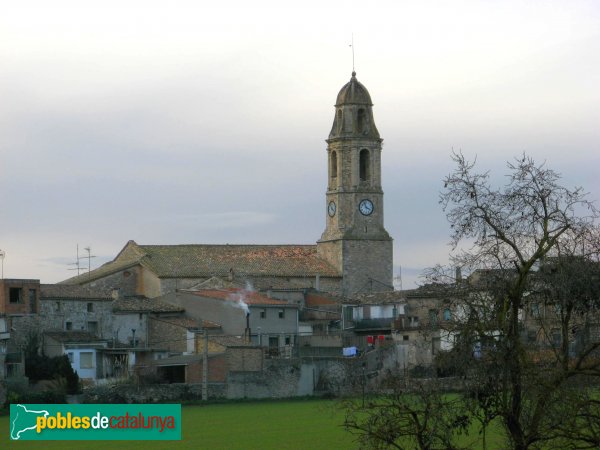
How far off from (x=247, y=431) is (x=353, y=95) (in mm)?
53369

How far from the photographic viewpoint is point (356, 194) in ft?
308

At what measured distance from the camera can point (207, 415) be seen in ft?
163

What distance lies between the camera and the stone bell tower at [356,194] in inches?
3637

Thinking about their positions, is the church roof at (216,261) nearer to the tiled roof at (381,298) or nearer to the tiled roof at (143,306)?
the tiled roof at (381,298)

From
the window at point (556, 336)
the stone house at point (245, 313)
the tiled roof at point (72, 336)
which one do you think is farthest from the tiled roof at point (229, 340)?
the window at point (556, 336)

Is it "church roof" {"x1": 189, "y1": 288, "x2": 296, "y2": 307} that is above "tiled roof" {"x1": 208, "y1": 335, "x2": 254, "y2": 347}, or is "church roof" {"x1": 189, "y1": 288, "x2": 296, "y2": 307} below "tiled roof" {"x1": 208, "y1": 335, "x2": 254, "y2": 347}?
above

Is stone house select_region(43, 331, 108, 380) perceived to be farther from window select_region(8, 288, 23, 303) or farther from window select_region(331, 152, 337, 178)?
window select_region(331, 152, 337, 178)

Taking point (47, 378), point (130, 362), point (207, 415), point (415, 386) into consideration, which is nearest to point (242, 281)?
point (130, 362)

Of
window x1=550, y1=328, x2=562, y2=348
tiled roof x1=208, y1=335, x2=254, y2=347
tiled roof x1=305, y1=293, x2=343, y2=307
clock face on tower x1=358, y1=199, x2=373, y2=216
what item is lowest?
window x1=550, y1=328, x2=562, y2=348

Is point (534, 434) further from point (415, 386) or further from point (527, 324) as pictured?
point (415, 386)

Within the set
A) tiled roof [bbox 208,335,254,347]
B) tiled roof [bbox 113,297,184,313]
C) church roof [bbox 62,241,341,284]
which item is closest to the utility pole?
tiled roof [bbox 208,335,254,347]

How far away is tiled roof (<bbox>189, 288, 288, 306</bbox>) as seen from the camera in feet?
244

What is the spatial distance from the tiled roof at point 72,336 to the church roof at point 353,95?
101 feet

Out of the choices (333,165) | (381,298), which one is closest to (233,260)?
(333,165)
